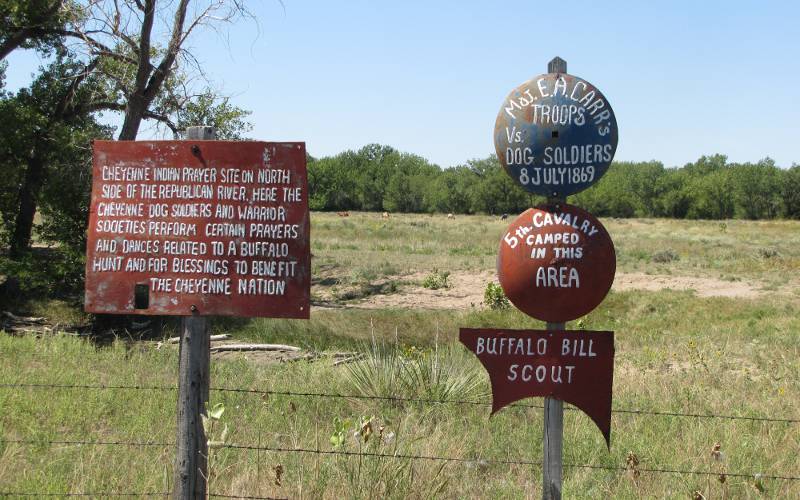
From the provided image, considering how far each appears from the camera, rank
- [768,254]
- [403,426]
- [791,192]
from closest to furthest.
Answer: [403,426], [768,254], [791,192]

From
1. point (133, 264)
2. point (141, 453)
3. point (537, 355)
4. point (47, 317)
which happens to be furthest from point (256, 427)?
point (47, 317)

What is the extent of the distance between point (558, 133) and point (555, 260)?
0.59 metres

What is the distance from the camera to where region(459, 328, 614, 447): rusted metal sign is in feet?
11.9

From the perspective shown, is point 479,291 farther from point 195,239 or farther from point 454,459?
point 195,239

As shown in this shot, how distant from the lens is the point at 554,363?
3.63 meters

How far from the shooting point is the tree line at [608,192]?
3561 inches

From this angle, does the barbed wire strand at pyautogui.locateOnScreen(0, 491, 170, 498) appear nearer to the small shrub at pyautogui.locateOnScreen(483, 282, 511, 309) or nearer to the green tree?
the small shrub at pyautogui.locateOnScreen(483, 282, 511, 309)

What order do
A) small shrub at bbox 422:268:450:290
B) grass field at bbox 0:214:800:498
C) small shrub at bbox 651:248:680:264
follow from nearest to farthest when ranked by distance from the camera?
grass field at bbox 0:214:800:498, small shrub at bbox 422:268:450:290, small shrub at bbox 651:248:680:264

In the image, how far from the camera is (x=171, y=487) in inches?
173

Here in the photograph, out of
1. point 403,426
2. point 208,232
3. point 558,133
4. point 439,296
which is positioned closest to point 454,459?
point 403,426

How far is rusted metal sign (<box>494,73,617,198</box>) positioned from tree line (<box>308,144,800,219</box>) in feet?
237

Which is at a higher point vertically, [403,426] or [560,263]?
[560,263]

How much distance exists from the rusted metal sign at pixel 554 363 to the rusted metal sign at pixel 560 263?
13 centimetres

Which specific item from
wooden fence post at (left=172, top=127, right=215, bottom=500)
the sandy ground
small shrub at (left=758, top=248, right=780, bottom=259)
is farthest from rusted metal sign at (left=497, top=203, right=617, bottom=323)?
small shrub at (left=758, top=248, right=780, bottom=259)
